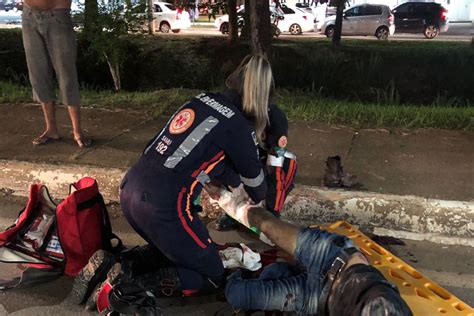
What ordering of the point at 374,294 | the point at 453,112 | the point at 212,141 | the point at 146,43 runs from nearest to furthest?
the point at 374,294 < the point at 212,141 < the point at 453,112 < the point at 146,43

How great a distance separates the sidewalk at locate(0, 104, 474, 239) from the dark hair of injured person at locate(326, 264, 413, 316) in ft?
5.14

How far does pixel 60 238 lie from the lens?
3.11 m

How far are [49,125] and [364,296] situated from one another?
376cm

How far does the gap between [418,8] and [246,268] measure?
88.1 feet

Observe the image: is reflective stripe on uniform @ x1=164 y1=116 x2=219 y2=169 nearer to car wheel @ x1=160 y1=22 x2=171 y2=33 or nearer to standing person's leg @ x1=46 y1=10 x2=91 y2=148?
standing person's leg @ x1=46 y1=10 x2=91 y2=148

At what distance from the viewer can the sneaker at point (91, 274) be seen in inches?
115

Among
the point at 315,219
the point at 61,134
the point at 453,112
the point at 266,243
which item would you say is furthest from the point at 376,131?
the point at 61,134

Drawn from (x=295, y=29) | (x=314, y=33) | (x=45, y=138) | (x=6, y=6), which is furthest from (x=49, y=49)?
(x=6, y=6)

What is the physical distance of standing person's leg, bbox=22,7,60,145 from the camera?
477 centimetres

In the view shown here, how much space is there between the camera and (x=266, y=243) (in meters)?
3.71

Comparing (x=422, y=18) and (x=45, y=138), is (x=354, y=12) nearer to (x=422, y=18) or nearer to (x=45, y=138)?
(x=422, y=18)

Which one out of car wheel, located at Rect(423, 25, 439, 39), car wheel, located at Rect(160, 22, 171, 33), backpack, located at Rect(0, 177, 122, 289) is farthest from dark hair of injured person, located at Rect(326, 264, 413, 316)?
car wheel, located at Rect(423, 25, 439, 39)

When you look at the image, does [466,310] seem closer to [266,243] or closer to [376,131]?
[266,243]

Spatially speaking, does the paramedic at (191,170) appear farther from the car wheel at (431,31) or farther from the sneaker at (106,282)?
the car wheel at (431,31)
